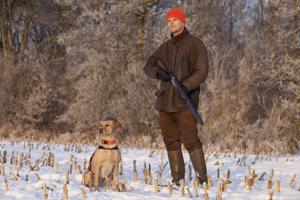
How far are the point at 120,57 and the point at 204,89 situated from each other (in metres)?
3.79

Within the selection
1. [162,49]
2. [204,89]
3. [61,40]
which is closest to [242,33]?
[204,89]

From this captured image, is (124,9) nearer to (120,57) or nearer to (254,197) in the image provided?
(120,57)

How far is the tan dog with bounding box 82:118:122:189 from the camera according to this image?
16.3 ft

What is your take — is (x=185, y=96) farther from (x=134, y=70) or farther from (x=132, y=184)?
(x=134, y=70)

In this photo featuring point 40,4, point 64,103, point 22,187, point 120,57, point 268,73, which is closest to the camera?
point 22,187

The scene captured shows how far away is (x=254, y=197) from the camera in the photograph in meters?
4.81

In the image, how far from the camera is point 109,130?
514 cm

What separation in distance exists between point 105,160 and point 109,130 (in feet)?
1.10

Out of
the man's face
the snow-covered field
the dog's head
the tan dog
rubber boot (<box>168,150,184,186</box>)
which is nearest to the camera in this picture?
the snow-covered field

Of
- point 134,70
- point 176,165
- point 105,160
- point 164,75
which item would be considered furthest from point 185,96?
point 134,70

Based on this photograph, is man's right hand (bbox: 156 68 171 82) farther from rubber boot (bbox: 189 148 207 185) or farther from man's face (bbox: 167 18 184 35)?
rubber boot (bbox: 189 148 207 185)

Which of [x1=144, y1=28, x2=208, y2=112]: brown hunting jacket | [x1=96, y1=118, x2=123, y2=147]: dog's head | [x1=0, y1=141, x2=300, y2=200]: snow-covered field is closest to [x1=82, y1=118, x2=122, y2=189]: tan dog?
[x1=96, y1=118, x2=123, y2=147]: dog's head

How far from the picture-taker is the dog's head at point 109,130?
510 cm

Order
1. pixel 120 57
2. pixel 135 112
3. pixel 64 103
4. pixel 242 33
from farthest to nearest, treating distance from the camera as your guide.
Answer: pixel 242 33 → pixel 64 103 → pixel 120 57 → pixel 135 112
